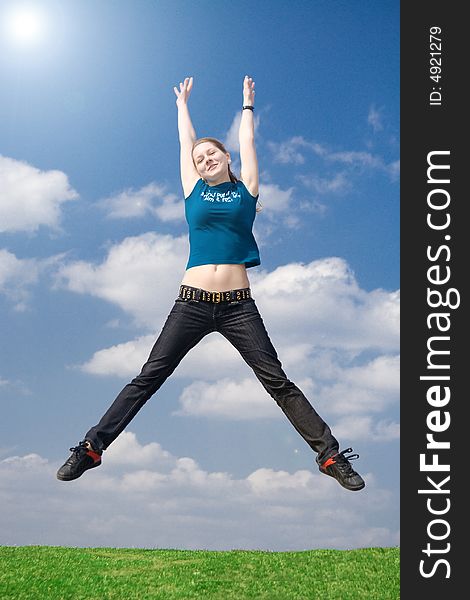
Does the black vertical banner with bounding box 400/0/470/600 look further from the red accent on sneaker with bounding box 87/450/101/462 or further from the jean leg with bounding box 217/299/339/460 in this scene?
the red accent on sneaker with bounding box 87/450/101/462

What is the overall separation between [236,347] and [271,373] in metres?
0.39

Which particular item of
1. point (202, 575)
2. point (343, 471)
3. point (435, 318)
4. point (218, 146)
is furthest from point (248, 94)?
point (202, 575)

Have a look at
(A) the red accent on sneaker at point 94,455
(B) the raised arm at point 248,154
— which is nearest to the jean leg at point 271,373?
(B) the raised arm at point 248,154

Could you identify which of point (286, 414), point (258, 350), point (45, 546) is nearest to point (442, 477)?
point (286, 414)

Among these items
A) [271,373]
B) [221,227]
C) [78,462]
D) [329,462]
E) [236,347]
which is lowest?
[78,462]

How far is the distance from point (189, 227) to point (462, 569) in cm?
371

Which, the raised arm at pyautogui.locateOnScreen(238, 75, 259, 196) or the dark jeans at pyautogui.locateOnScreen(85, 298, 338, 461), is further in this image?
the raised arm at pyautogui.locateOnScreen(238, 75, 259, 196)

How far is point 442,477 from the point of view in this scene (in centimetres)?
627

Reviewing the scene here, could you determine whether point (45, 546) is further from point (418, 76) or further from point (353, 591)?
point (418, 76)

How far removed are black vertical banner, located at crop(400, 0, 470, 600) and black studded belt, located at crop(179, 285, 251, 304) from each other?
1448 mm

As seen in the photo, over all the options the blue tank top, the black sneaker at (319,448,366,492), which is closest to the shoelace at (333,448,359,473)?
the black sneaker at (319,448,366,492)

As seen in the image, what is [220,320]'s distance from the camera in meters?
6.33

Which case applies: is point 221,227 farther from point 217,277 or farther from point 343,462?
point 343,462

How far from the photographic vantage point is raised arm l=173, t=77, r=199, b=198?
6586 millimetres
